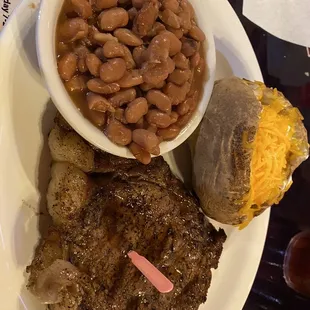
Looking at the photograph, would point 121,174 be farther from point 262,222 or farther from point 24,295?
point 262,222

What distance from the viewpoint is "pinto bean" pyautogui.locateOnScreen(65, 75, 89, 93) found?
4.32 ft

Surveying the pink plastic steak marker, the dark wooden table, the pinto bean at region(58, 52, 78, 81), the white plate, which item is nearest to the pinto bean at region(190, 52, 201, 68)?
the pinto bean at region(58, 52, 78, 81)

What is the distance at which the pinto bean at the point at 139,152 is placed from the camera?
54.6 inches

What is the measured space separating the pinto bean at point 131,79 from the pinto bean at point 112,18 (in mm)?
121

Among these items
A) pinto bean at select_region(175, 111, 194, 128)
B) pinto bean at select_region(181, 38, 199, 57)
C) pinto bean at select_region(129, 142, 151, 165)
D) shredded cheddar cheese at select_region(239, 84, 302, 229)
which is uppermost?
pinto bean at select_region(181, 38, 199, 57)

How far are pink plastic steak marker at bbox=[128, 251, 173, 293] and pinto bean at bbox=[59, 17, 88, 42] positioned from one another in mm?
599

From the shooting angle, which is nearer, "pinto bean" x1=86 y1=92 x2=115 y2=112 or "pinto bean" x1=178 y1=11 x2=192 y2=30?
"pinto bean" x1=86 y1=92 x2=115 y2=112

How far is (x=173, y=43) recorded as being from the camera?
136cm

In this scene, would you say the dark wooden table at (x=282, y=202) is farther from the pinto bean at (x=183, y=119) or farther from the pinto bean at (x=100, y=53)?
the pinto bean at (x=100, y=53)

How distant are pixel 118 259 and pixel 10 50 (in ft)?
2.13

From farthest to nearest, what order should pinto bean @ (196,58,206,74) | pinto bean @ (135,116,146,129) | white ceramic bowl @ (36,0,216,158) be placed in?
pinto bean @ (196,58,206,74), pinto bean @ (135,116,146,129), white ceramic bowl @ (36,0,216,158)

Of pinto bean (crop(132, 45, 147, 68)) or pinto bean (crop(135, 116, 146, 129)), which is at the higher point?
pinto bean (crop(132, 45, 147, 68))

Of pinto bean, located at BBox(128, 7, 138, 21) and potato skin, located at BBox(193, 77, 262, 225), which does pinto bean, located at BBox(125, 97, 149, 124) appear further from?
potato skin, located at BBox(193, 77, 262, 225)

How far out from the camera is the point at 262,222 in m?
1.86
